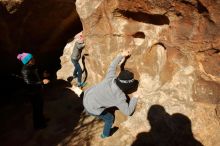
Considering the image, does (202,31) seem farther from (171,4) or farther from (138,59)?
(138,59)

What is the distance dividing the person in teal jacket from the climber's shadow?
395 millimetres

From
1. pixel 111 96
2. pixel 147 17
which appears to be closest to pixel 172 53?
pixel 147 17

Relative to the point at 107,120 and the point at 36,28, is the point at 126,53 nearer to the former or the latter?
Answer: the point at 107,120

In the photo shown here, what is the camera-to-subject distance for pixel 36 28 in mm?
8617

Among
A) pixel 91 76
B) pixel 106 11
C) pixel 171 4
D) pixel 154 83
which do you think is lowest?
pixel 91 76

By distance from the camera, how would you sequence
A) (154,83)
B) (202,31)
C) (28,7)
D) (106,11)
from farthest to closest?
1. (28,7)
2. (106,11)
3. (154,83)
4. (202,31)

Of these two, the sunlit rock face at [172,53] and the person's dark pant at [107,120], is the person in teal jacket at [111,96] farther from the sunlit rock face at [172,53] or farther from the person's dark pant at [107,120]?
the sunlit rock face at [172,53]

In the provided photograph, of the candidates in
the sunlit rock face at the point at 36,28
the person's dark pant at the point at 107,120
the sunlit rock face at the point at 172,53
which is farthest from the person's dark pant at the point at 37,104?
the sunlit rock face at the point at 36,28

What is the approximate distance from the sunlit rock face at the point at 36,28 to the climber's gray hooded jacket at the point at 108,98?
367cm

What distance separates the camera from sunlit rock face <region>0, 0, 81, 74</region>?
7.70m

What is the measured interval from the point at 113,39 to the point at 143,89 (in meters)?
1.17

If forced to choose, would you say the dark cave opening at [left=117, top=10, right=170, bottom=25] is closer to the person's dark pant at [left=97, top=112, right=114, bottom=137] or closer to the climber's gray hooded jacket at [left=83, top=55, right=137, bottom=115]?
the climber's gray hooded jacket at [left=83, top=55, right=137, bottom=115]

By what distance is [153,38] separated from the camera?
5141 millimetres

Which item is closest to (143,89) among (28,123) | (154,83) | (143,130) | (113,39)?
(154,83)
